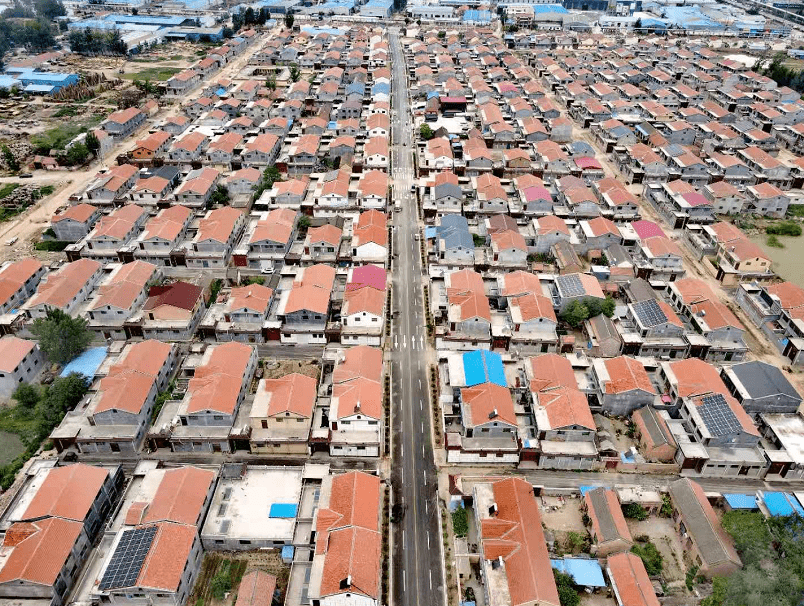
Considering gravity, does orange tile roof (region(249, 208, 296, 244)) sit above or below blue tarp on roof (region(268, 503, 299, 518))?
above

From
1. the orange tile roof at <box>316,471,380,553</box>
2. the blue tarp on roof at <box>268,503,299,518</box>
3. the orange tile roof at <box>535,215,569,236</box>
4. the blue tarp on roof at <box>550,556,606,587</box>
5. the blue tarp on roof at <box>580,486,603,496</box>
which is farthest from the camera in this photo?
the orange tile roof at <box>535,215,569,236</box>

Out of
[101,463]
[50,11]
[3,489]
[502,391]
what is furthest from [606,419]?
[50,11]

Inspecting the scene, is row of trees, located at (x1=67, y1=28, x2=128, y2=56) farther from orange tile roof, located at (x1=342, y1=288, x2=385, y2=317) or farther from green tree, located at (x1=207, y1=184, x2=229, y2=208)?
orange tile roof, located at (x1=342, y1=288, x2=385, y2=317)

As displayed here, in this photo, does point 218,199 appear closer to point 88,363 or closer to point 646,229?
point 88,363

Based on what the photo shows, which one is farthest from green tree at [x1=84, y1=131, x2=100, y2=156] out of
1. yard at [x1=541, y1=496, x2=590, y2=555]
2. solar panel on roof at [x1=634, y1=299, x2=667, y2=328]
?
yard at [x1=541, y1=496, x2=590, y2=555]

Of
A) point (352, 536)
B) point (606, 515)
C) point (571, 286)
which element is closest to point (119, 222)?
point (352, 536)

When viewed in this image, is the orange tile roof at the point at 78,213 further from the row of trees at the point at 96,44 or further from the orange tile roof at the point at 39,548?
the row of trees at the point at 96,44

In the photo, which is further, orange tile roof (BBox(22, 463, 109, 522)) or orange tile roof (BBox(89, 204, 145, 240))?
orange tile roof (BBox(89, 204, 145, 240))
